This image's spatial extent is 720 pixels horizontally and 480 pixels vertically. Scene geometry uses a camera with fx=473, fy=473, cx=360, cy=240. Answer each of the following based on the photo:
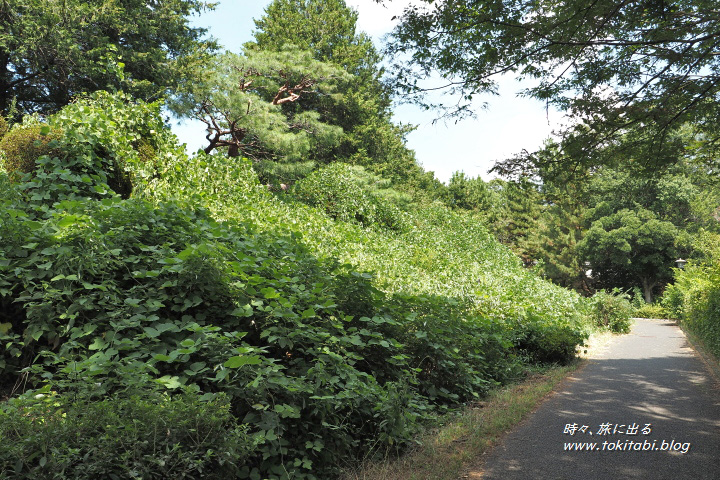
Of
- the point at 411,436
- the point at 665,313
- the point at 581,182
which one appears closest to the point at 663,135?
the point at 581,182

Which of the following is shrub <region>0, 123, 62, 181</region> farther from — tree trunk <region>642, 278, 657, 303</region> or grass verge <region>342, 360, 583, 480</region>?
tree trunk <region>642, 278, 657, 303</region>

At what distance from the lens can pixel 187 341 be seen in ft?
11.3

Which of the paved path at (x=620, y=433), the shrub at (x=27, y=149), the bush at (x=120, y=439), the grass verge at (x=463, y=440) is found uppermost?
the shrub at (x=27, y=149)

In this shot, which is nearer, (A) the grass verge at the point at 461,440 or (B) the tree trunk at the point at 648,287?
(A) the grass verge at the point at 461,440

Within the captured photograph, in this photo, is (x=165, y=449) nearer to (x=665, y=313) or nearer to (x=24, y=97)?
(x=24, y=97)

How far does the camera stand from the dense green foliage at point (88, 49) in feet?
43.1

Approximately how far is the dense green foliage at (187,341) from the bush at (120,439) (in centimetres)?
1

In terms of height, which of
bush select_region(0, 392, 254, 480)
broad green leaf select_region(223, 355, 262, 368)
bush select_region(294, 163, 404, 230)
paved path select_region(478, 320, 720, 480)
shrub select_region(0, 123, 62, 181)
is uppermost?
bush select_region(294, 163, 404, 230)

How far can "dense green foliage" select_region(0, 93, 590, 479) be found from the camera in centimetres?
277

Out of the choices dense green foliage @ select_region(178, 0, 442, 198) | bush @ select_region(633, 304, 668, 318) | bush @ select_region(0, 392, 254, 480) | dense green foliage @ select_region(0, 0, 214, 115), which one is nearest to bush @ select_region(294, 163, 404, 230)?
dense green foliage @ select_region(178, 0, 442, 198)

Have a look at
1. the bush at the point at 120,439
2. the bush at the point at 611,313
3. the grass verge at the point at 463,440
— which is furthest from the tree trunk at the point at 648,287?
the bush at the point at 120,439

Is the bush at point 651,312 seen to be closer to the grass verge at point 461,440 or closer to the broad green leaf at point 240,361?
the grass verge at point 461,440

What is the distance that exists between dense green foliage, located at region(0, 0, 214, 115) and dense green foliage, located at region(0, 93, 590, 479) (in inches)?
327

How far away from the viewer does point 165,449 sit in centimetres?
275
